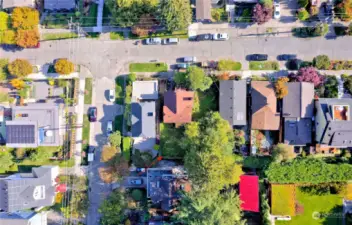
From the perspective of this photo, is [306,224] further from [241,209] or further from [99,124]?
[99,124]

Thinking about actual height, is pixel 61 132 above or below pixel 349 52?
below

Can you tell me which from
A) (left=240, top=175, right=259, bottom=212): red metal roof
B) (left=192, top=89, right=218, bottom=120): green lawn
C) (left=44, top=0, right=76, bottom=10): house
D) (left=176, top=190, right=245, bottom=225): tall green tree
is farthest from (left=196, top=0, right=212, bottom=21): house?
(left=176, top=190, right=245, bottom=225): tall green tree

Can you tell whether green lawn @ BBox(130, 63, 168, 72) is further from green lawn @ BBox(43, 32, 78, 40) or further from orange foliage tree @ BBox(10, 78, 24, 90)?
orange foliage tree @ BBox(10, 78, 24, 90)

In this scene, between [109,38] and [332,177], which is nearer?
[332,177]

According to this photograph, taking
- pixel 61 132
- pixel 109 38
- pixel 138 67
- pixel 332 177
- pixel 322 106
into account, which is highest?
pixel 109 38

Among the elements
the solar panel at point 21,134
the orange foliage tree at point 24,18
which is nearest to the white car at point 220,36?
the orange foliage tree at point 24,18

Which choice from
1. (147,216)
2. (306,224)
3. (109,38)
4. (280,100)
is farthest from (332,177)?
(109,38)
